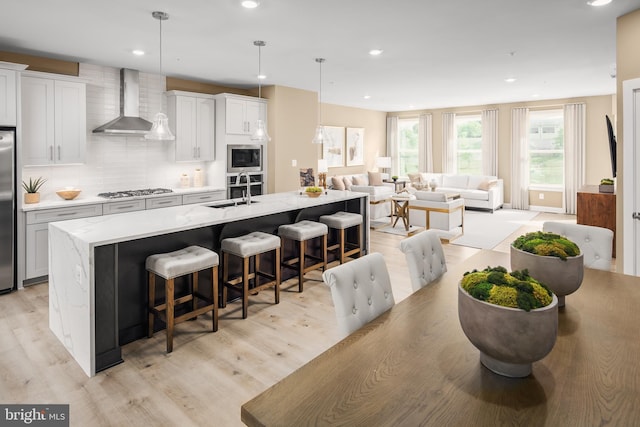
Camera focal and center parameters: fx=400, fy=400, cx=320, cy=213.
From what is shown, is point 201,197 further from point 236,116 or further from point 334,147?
point 334,147

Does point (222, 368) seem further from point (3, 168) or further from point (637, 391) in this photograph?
point (3, 168)

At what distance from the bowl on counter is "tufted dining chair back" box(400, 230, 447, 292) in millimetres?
4459

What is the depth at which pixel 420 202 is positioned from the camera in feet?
23.0

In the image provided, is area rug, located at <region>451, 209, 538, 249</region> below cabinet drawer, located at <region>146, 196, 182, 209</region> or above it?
below

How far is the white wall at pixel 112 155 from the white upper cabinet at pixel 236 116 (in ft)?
2.54

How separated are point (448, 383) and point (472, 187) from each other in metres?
9.40

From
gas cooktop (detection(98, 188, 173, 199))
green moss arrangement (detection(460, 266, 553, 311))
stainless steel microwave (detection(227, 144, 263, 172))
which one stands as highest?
stainless steel microwave (detection(227, 144, 263, 172))

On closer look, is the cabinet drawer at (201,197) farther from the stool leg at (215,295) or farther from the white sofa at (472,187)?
the white sofa at (472,187)

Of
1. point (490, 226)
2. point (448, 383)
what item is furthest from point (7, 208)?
point (490, 226)

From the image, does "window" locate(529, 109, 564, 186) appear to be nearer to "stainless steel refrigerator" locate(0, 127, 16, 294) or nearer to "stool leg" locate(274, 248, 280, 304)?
"stool leg" locate(274, 248, 280, 304)

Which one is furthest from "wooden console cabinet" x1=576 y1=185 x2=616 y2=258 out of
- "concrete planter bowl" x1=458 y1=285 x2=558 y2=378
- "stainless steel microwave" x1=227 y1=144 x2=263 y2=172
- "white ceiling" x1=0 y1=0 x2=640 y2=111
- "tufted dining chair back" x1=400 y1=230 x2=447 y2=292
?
"concrete planter bowl" x1=458 y1=285 x2=558 y2=378

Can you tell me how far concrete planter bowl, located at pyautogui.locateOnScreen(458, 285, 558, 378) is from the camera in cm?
112

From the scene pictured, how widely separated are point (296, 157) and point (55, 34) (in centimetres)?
399

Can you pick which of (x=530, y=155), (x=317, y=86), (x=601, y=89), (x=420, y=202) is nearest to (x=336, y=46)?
(x=317, y=86)
